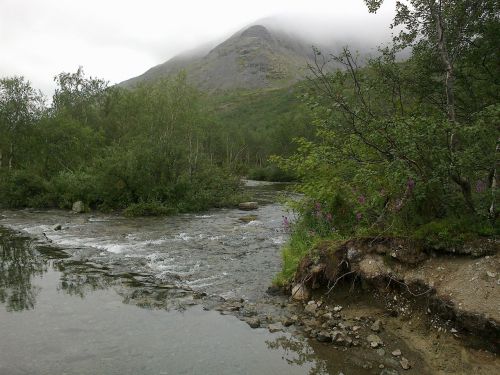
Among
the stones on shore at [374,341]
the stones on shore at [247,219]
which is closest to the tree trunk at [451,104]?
the stones on shore at [374,341]

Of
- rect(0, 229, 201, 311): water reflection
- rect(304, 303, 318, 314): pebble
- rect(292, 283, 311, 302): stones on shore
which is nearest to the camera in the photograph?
rect(304, 303, 318, 314): pebble

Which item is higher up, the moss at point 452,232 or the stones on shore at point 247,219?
the moss at point 452,232

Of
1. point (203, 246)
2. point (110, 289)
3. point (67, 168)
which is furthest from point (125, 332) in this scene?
point (67, 168)

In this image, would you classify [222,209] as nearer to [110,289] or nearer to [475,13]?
[110,289]

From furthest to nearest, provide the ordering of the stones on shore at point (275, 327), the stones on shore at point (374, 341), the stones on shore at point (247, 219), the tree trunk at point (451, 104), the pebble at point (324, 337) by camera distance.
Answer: the stones on shore at point (247, 219) < the stones on shore at point (275, 327) < the tree trunk at point (451, 104) < the pebble at point (324, 337) < the stones on shore at point (374, 341)

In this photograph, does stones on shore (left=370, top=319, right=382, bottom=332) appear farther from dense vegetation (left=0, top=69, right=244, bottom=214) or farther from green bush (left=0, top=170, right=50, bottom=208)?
green bush (left=0, top=170, right=50, bottom=208)

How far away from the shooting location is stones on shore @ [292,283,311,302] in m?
11.5

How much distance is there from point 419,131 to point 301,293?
539 cm

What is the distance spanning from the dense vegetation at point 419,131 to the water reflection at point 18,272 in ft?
26.8

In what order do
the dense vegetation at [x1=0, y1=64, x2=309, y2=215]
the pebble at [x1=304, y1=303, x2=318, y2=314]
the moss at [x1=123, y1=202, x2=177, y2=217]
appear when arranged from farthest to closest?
the dense vegetation at [x1=0, y1=64, x2=309, y2=215] < the moss at [x1=123, y1=202, x2=177, y2=217] < the pebble at [x1=304, y1=303, x2=318, y2=314]

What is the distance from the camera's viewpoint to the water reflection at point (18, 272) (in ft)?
41.0

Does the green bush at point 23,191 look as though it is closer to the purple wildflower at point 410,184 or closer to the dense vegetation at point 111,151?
the dense vegetation at point 111,151

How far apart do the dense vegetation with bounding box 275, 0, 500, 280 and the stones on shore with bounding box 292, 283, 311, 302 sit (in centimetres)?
131

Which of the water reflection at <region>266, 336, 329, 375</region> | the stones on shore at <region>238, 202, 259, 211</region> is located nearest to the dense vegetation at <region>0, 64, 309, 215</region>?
the stones on shore at <region>238, 202, 259, 211</region>
